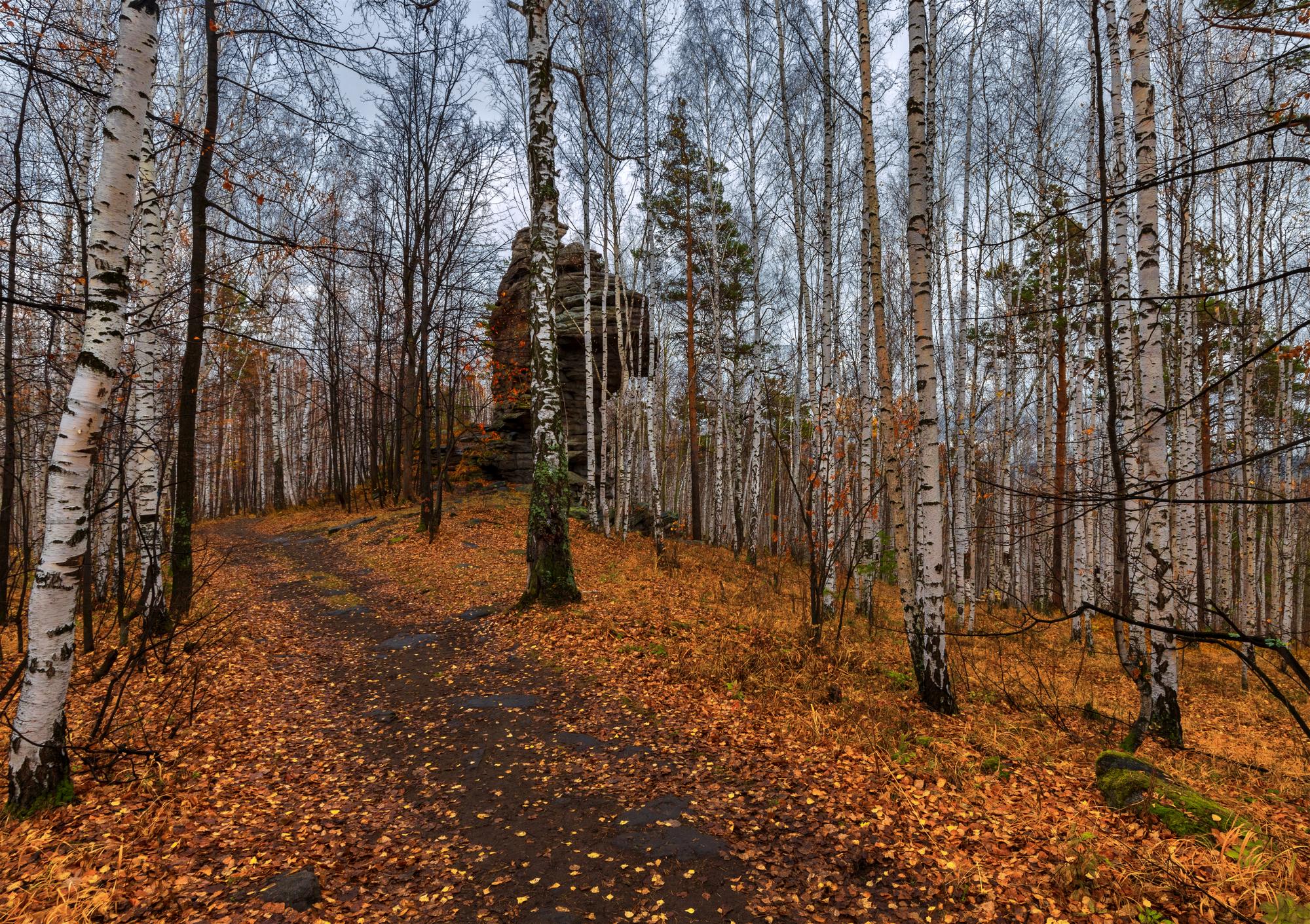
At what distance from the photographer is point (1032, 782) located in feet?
15.0

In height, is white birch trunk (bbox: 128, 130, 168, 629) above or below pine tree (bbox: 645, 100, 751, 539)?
below

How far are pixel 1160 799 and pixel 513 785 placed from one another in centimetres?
463

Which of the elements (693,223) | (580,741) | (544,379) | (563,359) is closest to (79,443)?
(580,741)

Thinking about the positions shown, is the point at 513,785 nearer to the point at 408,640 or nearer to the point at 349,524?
the point at 408,640

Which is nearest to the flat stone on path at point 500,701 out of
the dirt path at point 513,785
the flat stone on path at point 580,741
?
the dirt path at point 513,785

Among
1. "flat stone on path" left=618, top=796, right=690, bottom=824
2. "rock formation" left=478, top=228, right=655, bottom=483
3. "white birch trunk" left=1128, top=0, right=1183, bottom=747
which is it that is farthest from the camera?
"rock formation" left=478, top=228, right=655, bottom=483

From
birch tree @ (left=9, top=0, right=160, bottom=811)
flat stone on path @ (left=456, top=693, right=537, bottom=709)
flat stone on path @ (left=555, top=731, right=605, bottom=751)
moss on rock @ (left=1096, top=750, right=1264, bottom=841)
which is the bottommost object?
flat stone on path @ (left=456, top=693, right=537, bottom=709)

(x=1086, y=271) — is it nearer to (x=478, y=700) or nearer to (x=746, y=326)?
(x=746, y=326)

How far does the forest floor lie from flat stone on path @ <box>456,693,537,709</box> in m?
0.03

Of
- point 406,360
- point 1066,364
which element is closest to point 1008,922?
point 1066,364

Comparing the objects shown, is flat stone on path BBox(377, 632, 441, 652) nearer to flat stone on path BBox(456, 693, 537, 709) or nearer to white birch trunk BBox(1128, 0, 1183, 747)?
flat stone on path BBox(456, 693, 537, 709)

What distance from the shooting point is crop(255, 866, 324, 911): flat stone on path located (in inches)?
127

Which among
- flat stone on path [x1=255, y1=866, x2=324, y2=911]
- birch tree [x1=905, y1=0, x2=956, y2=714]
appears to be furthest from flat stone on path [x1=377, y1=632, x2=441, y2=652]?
birch tree [x1=905, y1=0, x2=956, y2=714]

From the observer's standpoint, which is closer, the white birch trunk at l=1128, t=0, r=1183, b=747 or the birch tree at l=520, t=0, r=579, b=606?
the white birch trunk at l=1128, t=0, r=1183, b=747
